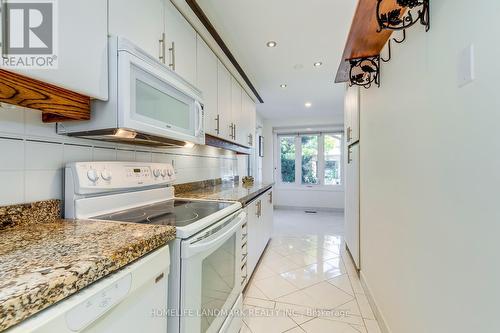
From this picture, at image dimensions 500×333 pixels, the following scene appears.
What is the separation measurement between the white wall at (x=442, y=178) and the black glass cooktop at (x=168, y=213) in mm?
1020

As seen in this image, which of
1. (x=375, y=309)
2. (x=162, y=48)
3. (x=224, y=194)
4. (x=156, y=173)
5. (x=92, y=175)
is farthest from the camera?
(x=224, y=194)

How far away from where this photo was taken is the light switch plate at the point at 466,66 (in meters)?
0.74

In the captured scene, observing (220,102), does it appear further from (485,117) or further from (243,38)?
(485,117)

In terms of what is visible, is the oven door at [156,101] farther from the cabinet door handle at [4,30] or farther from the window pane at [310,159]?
the window pane at [310,159]

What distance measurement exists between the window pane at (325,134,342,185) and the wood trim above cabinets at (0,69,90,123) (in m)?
5.59

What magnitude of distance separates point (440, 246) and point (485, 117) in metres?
0.52

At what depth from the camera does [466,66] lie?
2.49 ft

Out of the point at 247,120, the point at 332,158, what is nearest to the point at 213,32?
the point at 247,120

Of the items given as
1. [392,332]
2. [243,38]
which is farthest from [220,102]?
[392,332]

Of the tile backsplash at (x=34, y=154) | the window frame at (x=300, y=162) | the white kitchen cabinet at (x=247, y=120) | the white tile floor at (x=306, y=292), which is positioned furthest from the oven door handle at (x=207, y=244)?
the window frame at (x=300, y=162)

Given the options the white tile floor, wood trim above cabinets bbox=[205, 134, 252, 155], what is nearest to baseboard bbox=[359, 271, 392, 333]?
the white tile floor

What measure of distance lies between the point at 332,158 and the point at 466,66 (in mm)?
5319

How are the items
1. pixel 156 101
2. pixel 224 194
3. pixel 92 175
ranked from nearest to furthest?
pixel 92 175 → pixel 156 101 → pixel 224 194

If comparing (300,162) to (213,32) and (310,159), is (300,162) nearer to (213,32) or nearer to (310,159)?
(310,159)
